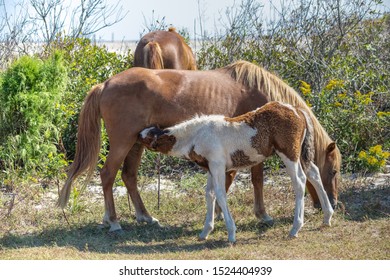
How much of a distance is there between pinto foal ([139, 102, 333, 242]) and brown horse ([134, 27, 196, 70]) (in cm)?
273

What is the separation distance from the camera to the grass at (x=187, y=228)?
6812mm

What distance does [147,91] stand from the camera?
759cm

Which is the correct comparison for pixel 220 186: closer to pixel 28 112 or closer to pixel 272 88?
pixel 272 88

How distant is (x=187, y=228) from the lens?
25.7ft

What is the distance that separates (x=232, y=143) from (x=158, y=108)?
1014mm

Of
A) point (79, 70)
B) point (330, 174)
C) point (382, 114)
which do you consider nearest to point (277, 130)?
point (330, 174)

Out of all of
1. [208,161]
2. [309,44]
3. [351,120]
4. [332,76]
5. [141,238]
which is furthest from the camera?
[309,44]

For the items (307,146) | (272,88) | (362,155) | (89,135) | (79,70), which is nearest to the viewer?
(307,146)

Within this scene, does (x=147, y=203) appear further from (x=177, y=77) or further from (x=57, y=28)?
(x=57, y=28)

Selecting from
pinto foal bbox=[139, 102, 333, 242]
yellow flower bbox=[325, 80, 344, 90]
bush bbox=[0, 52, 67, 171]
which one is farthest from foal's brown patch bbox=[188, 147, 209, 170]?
yellow flower bbox=[325, 80, 344, 90]

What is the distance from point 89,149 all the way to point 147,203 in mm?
1388

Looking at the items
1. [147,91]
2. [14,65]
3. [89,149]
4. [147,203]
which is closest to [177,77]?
[147,91]

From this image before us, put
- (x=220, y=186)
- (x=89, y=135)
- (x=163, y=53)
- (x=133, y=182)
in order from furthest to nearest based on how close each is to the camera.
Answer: (x=163, y=53), (x=133, y=182), (x=89, y=135), (x=220, y=186)

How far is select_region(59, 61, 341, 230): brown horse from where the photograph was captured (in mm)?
7559
